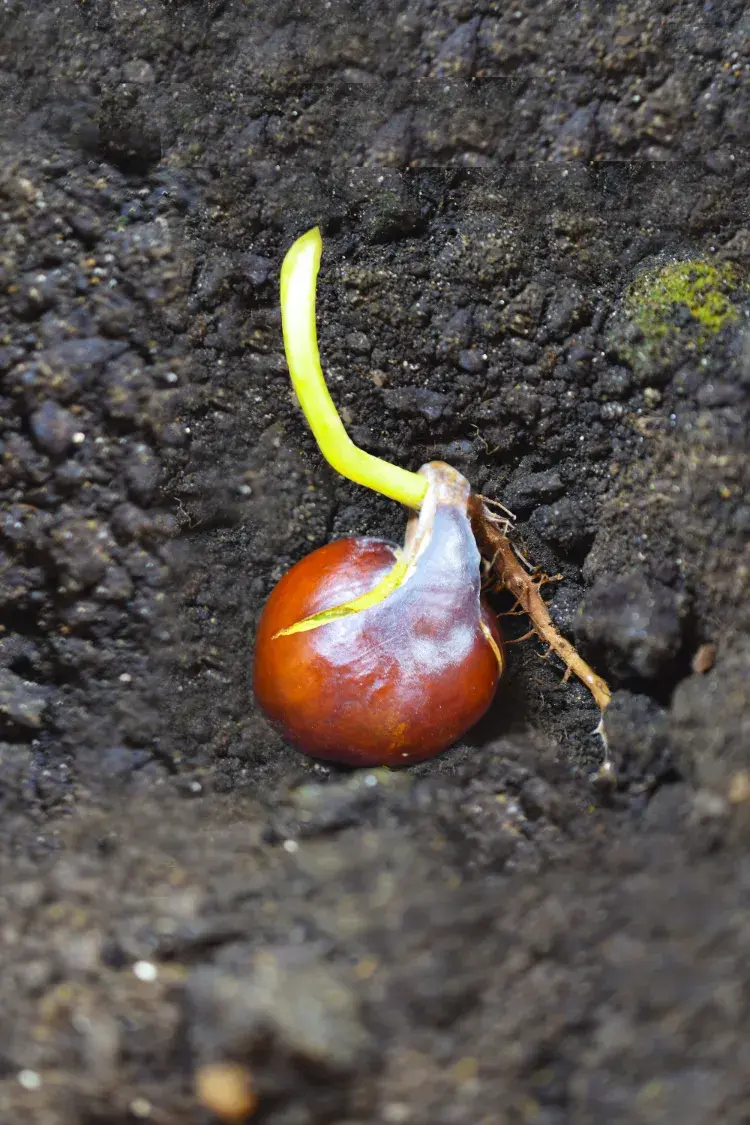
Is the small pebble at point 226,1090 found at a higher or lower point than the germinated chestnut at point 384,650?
higher

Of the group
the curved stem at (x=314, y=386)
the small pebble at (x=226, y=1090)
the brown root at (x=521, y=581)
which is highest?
the curved stem at (x=314, y=386)

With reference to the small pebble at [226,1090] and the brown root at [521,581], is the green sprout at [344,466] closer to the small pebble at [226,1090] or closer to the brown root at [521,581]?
the brown root at [521,581]

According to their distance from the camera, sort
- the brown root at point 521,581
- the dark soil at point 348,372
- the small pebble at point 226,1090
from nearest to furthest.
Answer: the small pebble at point 226,1090 < the dark soil at point 348,372 < the brown root at point 521,581

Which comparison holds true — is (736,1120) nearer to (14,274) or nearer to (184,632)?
(184,632)

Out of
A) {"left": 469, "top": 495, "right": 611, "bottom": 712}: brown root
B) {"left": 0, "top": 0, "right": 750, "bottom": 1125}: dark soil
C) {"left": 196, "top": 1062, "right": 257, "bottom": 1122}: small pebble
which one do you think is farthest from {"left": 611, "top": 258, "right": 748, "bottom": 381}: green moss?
{"left": 196, "top": 1062, "right": 257, "bottom": 1122}: small pebble

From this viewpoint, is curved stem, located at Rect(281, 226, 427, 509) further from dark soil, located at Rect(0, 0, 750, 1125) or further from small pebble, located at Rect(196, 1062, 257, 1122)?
small pebble, located at Rect(196, 1062, 257, 1122)

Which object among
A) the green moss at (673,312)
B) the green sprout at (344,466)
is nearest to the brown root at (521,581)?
the green sprout at (344,466)

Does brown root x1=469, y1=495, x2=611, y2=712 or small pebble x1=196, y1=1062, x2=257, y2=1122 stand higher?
small pebble x1=196, y1=1062, x2=257, y2=1122
